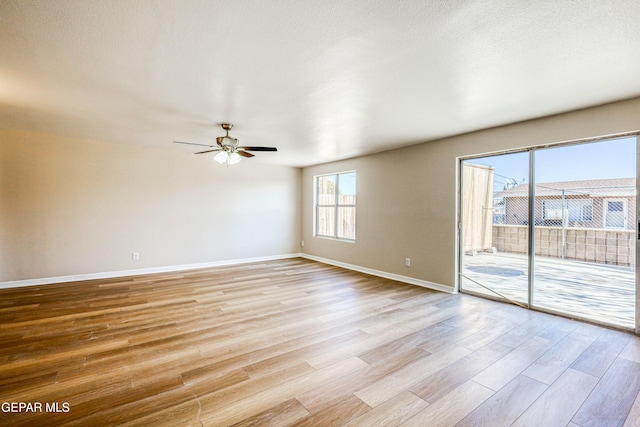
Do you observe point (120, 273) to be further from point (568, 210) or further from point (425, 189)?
point (568, 210)

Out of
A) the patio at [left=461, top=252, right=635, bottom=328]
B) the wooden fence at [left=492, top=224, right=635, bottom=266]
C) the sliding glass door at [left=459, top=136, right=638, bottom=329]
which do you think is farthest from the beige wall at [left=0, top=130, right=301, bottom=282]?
the wooden fence at [left=492, top=224, right=635, bottom=266]

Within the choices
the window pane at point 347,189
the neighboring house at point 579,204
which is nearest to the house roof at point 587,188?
the neighboring house at point 579,204

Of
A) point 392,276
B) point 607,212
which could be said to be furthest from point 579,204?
point 392,276

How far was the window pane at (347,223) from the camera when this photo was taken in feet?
20.3

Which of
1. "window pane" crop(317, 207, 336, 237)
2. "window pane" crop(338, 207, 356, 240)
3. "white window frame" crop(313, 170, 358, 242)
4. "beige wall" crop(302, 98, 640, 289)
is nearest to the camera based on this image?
"beige wall" crop(302, 98, 640, 289)

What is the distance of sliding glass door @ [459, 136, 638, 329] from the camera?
3.01 meters

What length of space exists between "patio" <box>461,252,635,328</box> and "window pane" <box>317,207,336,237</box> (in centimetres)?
338

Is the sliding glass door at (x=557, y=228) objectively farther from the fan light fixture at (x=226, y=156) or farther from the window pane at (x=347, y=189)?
the fan light fixture at (x=226, y=156)

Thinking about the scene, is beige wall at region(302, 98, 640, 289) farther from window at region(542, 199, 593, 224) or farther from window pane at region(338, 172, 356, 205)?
window at region(542, 199, 593, 224)

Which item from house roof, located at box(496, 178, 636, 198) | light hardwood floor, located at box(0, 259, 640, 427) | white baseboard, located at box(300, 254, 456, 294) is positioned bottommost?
light hardwood floor, located at box(0, 259, 640, 427)

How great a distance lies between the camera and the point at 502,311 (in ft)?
11.4

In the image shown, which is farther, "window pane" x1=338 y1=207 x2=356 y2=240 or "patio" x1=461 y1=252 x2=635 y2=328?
"window pane" x1=338 y1=207 x2=356 y2=240

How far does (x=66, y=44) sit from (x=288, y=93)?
1.69m

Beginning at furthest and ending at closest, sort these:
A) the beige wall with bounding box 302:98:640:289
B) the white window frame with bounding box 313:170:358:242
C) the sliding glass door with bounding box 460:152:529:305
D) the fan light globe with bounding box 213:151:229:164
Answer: the white window frame with bounding box 313:170:358:242 < the fan light globe with bounding box 213:151:229:164 < the sliding glass door with bounding box 460:152:529:305 < the beige wall with bounding box 302:98:640:289
